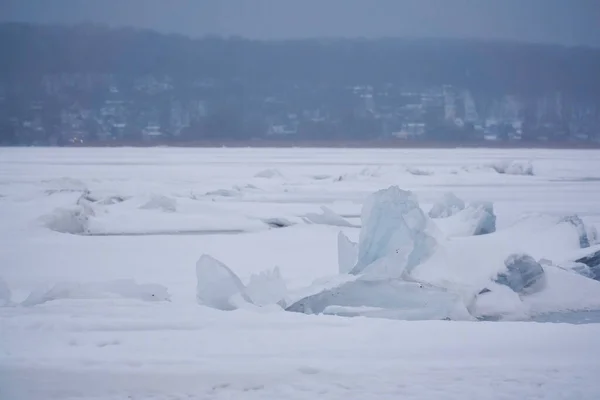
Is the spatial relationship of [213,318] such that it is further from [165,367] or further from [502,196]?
[502,196]

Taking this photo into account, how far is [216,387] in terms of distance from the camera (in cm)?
314

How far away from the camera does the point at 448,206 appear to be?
340 inches

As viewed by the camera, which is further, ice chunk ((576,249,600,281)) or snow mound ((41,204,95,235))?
snow mound ((41,204,95,235))

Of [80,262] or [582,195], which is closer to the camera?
[80,262]

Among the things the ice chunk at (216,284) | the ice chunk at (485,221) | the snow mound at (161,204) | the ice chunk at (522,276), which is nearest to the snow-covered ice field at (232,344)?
the ice chunk at (216,284)

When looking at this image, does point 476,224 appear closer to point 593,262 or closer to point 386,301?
point 593,262

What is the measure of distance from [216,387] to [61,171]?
19153 millimetres

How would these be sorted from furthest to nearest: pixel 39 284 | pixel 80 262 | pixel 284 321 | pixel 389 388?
1. pixel 80 262
2. pixel 39 284
3. pixel 284 321
4. pixel 389 388

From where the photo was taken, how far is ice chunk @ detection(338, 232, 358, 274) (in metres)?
5.04

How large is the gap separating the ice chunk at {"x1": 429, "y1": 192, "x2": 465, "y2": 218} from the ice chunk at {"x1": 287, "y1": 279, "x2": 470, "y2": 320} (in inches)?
158

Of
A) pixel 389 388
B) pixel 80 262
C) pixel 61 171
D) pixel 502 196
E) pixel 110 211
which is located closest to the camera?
pixel 389 388

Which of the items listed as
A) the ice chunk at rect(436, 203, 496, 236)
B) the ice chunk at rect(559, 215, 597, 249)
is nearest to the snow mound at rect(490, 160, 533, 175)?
the ice chunk at rect(436, 203, 496, 236)

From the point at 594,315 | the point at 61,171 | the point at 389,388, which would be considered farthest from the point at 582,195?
the point at 61,171

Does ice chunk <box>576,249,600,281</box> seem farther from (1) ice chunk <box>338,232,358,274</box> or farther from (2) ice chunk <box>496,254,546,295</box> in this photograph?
(1) ice chunk <box>338,232,358,274</box>
